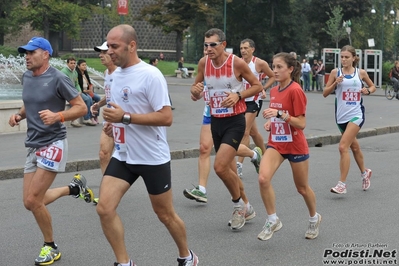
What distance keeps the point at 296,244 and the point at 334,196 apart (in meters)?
2.93

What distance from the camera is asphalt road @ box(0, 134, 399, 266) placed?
22.0 feet

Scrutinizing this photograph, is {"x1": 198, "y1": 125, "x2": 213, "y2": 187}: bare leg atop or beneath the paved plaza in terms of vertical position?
atop

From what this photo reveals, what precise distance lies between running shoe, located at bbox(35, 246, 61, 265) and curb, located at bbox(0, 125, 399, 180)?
17.2 feet

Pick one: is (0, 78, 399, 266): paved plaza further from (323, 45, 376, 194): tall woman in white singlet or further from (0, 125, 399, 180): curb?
(323, 45, 376, 194): tall woman in white singlet

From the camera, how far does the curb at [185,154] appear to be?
1166 centimetres

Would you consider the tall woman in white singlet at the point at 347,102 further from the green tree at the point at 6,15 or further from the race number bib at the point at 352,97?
the green tree at the point at 6,15

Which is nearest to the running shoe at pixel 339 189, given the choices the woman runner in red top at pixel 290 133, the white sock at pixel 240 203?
the white sock at pixel 240 203

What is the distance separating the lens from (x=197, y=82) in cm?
834

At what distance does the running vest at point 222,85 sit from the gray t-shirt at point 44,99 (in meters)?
1.91

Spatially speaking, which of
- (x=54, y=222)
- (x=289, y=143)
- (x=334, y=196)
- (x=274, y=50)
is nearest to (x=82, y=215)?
(x=54, y=222)

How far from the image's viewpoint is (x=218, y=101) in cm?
797

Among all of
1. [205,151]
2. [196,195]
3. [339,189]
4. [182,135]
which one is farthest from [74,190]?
[182,135]

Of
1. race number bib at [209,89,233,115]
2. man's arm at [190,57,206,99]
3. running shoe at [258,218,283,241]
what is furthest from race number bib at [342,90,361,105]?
running shoe at [258,218,283,241]

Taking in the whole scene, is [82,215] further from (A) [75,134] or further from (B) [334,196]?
(A) [75,134]
